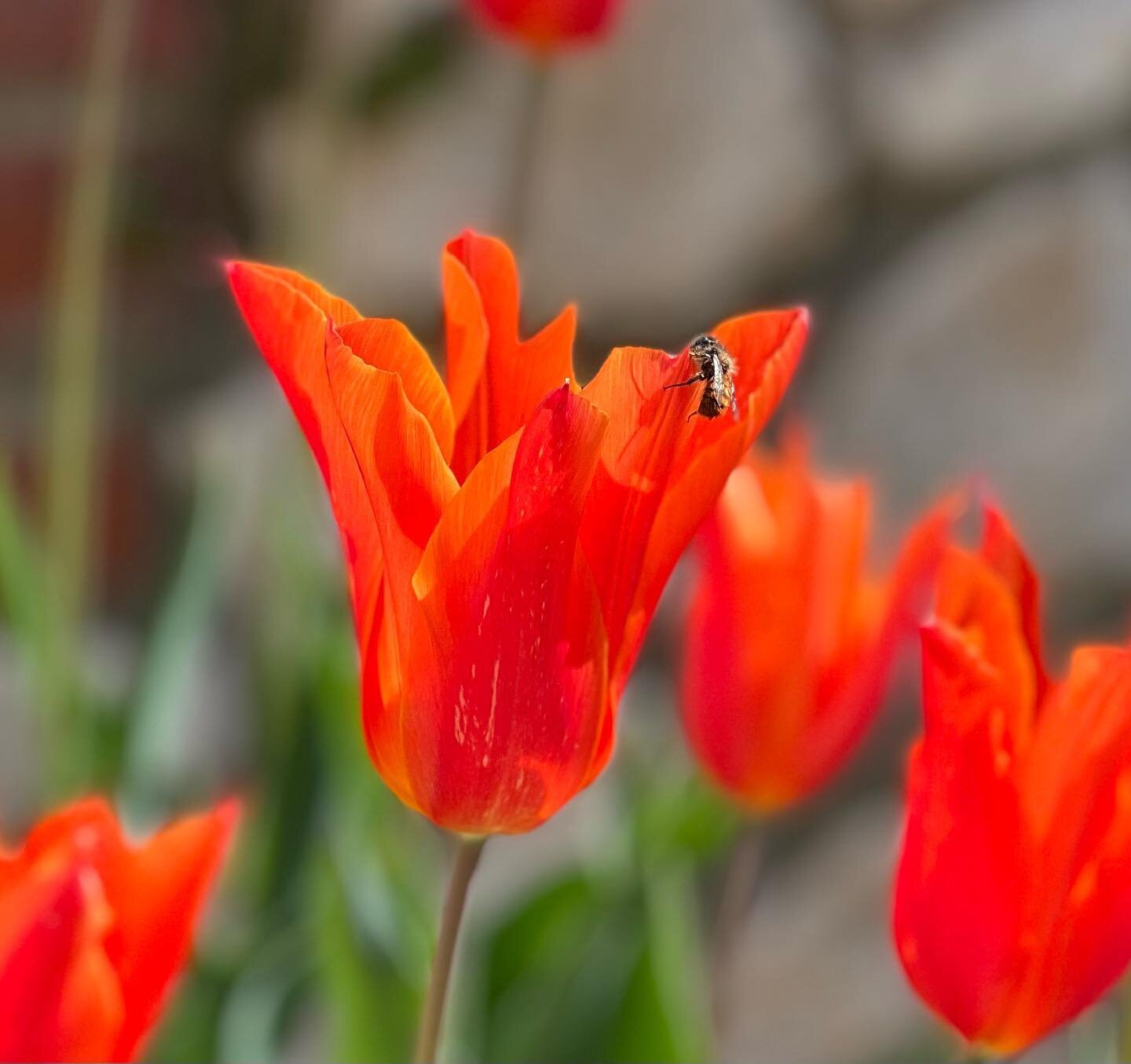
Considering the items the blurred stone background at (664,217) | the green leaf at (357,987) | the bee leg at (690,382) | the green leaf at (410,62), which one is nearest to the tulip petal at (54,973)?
the bee leg at (690,382)

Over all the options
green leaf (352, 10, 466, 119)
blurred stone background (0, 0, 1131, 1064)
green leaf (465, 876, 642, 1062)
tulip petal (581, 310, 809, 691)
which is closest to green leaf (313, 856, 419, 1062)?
green leaf (465, 876, 642, 1062)

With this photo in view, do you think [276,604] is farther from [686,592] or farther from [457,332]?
[457,332]

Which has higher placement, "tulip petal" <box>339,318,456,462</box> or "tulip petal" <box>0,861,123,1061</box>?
"tulip petal" <box>339,318,456,462</box>

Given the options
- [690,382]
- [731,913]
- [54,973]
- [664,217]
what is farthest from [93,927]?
[664,217]

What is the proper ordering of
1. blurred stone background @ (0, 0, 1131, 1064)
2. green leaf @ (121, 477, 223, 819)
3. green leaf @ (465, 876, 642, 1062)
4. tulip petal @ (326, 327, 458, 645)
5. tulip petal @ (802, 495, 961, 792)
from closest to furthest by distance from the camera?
tulip petal @ (326, 327, 458, 645), tulip petal @ (802, 495, 961, 792), green leaf @ (465, 876, 642, 1062), green leaf @ (121, 477, 223, 819), blurred stone background @ (0, 0, 1131, 1064)

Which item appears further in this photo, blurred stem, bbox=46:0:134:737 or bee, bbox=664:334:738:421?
blurred stem, bbox=46:0:134:737

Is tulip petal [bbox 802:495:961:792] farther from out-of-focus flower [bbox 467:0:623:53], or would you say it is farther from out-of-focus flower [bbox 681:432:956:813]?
out-of-focus flower [bbox 467:0:623:53]

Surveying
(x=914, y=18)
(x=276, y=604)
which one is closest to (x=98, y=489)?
(x=276, y=604)
